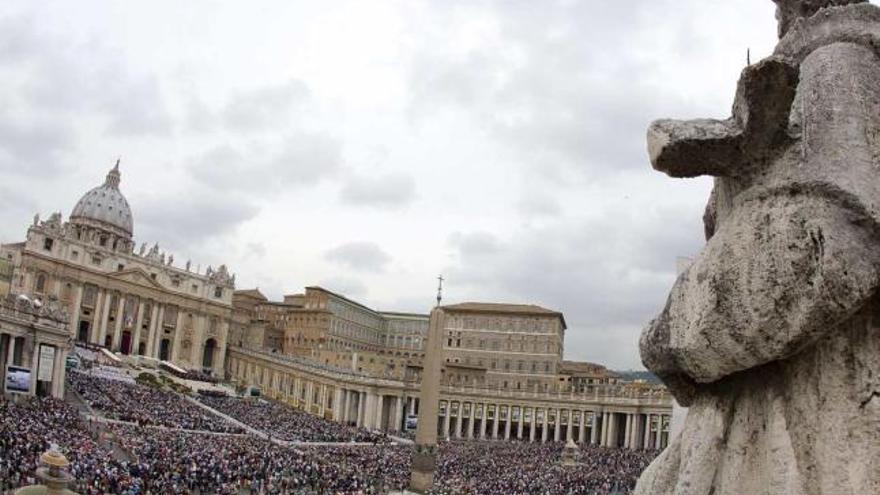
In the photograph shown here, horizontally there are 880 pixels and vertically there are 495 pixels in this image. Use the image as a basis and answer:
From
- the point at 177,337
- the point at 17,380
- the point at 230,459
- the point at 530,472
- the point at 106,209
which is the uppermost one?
the point at 106,209

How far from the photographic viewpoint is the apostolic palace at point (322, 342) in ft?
268

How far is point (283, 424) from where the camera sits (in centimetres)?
5709

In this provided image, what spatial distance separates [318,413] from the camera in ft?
274

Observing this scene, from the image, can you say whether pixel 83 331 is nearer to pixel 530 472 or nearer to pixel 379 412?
pixel 379 412

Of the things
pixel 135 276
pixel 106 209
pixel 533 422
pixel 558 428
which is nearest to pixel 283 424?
pixel 533 422

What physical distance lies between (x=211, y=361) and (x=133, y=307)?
12548 millimetres

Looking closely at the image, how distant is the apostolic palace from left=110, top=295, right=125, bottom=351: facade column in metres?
0.14

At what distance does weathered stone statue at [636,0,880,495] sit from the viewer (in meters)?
2.53

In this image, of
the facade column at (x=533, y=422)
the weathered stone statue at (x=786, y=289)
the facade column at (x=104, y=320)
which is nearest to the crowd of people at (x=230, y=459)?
the weathered stone statue at (x=786, y=289)

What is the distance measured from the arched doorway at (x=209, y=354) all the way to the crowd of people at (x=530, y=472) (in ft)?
175

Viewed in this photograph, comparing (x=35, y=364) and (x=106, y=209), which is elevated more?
(x=106, y=209)

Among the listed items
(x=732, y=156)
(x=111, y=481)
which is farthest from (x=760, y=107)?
(x=111, y=481)

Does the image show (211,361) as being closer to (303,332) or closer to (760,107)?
(303,332)

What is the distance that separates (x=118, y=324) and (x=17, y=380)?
6028cm
